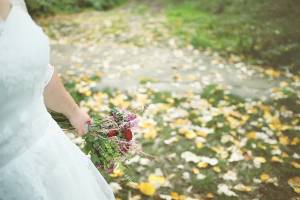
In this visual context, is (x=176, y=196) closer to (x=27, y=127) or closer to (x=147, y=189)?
(x=147, y=189)

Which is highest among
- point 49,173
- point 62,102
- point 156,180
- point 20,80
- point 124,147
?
point 20,80

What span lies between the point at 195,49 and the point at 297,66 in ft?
5.81

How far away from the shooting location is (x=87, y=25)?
9797 millimetres

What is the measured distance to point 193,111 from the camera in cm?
489

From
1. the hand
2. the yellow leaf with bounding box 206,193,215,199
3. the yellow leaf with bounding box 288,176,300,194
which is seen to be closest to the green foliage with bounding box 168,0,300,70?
the yellow leaf with bounding box 288,176,300,194

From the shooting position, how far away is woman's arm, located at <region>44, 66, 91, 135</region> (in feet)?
6.37

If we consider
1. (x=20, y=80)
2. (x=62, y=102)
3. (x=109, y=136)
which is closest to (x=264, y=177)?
(x=109, y=136)

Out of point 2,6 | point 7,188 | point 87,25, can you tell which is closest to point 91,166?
point 7,188

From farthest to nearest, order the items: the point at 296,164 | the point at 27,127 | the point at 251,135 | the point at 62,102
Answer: the point at 251,135
the point at 296,164
the point at 62,102
the point at 27,127

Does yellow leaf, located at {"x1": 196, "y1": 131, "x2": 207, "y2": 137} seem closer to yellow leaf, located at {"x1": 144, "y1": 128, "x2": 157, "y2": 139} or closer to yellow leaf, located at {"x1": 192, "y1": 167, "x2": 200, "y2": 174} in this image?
yellow leaf, located at {"x1": 144, "y1": 128, "x2": 157, "y2": 139}

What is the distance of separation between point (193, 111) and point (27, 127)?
11.1 ft

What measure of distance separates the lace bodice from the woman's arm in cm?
22

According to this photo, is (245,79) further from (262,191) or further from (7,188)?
(7,188)

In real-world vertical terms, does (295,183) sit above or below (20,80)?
below
